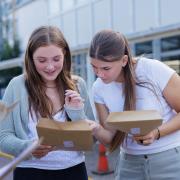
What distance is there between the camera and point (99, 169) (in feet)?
20.7

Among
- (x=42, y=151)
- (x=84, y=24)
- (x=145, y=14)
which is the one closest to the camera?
(x=42, y=151)

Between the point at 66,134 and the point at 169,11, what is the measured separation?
340 inches

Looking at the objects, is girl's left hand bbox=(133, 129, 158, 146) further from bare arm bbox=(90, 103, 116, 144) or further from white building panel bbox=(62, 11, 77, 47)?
white building panel bbox=(62, 11, 77, 47)

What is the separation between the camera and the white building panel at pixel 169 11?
31.7 ft

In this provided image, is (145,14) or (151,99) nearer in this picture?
(151,99)

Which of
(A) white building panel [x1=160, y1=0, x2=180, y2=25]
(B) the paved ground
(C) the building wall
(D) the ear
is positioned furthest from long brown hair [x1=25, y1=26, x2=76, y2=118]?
(A) white building panel [x1=160, y1=0, x2=180, y2=25]

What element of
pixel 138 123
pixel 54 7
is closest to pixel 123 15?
pixel 54 7

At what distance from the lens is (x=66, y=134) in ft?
6.07

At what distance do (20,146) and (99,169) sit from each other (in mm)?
4387

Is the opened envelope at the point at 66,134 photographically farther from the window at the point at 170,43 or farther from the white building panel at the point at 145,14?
the white building panel at the point at 145,14

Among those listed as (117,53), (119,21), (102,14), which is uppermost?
(102,14)

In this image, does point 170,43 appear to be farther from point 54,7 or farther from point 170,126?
point 170,126

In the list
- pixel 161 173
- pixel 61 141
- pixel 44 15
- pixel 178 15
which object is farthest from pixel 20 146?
pixel 44 15

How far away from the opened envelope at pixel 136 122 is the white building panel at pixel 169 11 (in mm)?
7965
